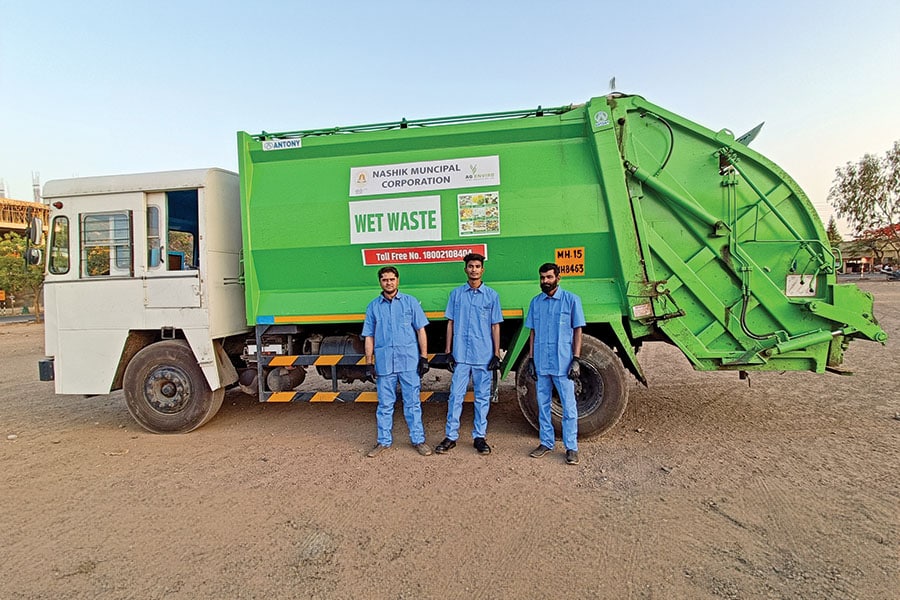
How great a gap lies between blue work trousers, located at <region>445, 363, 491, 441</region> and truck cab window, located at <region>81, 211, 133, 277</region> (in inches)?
140

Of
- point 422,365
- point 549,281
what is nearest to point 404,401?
point 422,365

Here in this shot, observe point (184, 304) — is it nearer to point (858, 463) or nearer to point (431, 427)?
point (431, 427)

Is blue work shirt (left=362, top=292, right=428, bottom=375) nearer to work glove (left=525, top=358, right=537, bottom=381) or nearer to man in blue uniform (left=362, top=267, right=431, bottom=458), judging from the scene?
man in blue uniform (left=362, top=267, right=431, bottom=458)

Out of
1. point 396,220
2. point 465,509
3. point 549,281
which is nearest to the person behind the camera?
point 465,509

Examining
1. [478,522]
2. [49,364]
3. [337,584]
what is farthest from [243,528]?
[49,364]

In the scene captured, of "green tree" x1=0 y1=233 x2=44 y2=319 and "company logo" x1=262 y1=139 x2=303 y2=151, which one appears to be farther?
"green tree" x1=0 y1=233 x2=44 y2=319

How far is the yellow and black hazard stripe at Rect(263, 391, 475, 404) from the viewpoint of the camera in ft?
15.8

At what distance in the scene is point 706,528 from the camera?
3047mm

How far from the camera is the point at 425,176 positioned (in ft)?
15.8

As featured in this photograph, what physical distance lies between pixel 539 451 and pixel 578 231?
203 centimetres

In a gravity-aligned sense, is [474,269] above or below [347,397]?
above

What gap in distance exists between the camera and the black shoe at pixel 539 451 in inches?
166

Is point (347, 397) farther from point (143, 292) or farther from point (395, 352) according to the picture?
point (143, 292)

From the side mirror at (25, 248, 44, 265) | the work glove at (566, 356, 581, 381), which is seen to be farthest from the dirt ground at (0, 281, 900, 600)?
the side mirror at (25, 248, 44, 265)
